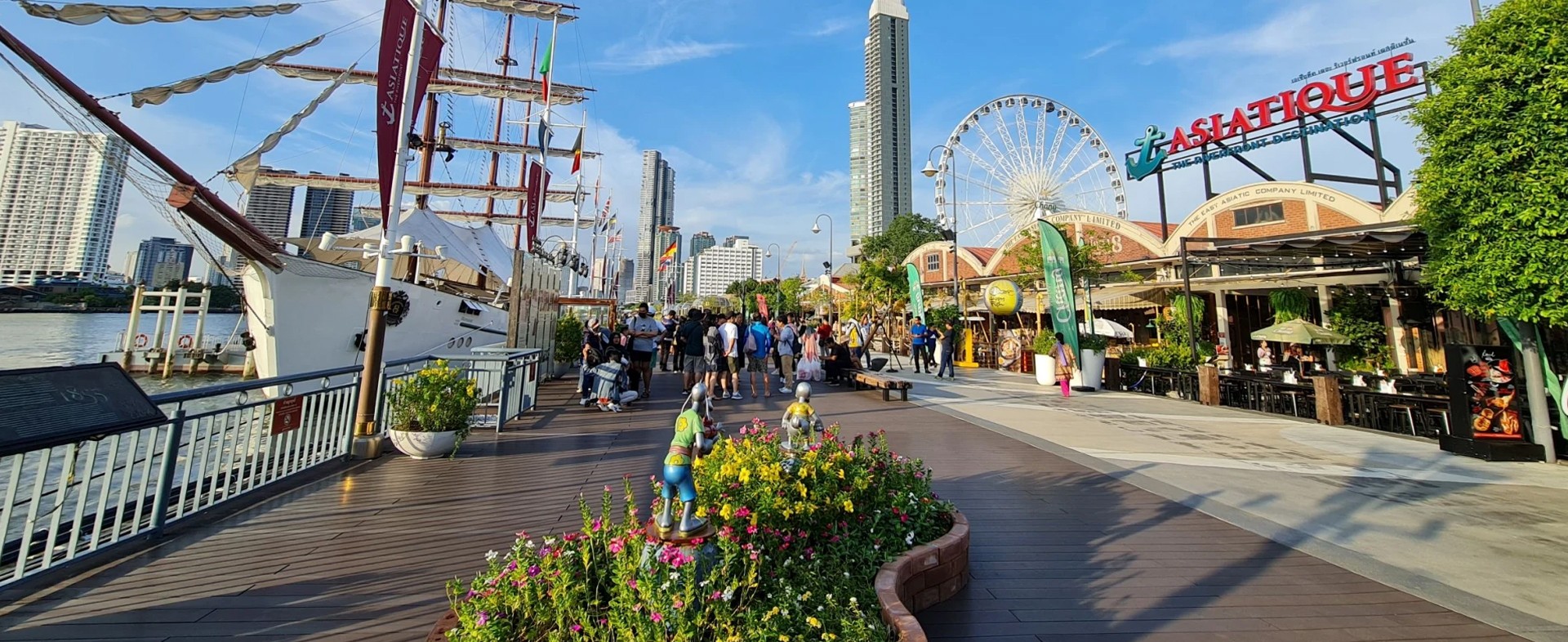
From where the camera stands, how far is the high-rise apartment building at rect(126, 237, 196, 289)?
124ft

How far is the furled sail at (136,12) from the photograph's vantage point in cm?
561

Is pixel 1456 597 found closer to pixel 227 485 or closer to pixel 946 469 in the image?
pixel 946 469

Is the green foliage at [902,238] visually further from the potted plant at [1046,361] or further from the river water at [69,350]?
the river water at [69,350]

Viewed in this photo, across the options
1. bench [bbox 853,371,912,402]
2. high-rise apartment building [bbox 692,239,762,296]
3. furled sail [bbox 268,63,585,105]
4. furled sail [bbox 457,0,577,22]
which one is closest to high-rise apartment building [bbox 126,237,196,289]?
furled sail [bbox 268,63,585,105]

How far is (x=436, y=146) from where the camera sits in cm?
1445

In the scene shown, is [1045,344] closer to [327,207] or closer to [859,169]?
[327,207]

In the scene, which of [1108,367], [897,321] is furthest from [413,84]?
[897,321]

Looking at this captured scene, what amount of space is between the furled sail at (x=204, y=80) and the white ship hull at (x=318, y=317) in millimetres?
5739

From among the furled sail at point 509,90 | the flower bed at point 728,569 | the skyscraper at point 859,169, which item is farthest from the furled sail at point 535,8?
the skyscraper at point 859,169

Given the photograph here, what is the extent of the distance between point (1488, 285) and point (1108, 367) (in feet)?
25.2

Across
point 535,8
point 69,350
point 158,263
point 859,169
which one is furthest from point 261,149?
point 859,169

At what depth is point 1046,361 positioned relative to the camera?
45.3ft

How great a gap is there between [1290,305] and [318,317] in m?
27.7

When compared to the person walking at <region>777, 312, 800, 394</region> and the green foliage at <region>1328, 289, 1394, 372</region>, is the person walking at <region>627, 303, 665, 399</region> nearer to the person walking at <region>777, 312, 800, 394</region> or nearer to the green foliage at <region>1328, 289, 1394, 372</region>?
the person walking at <region>777, 312, 800, 394</region>
